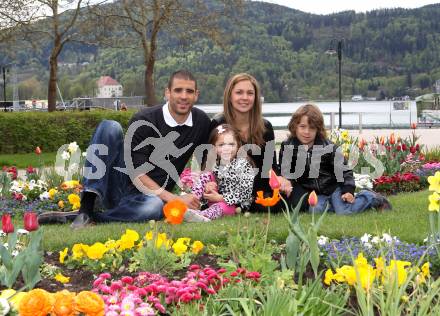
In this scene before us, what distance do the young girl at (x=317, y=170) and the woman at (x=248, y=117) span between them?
24 cm

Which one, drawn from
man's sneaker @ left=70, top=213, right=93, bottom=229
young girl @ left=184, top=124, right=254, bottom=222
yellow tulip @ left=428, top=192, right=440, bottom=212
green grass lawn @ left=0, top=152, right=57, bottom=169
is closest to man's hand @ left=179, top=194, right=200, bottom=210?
young girl @ left=184, top=124, right=254, bottom=222

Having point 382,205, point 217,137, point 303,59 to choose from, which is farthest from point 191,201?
point 303,59

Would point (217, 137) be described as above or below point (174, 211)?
above

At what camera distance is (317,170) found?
255 inches

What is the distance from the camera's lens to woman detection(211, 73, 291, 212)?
6152 mm

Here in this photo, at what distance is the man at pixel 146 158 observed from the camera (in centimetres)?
581

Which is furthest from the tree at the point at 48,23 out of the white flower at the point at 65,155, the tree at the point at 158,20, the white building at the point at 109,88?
the white building at the point at 109,88

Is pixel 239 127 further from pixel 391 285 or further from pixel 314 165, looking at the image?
pixel 391 285

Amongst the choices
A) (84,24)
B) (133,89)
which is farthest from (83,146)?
(133,89)

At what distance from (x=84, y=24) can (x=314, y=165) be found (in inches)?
783

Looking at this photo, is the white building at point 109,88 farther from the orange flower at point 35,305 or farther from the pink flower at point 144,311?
the orange flower at point 35,305

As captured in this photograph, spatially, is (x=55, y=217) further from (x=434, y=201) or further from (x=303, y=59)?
(x=303, y=59)

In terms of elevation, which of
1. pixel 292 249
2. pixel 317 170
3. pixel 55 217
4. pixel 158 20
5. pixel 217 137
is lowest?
pixel 55 217

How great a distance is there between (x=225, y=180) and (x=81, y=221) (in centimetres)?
130
